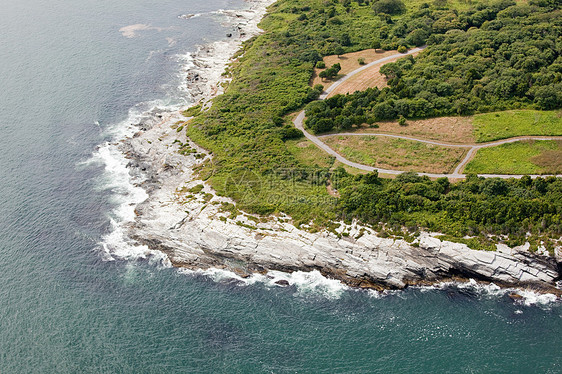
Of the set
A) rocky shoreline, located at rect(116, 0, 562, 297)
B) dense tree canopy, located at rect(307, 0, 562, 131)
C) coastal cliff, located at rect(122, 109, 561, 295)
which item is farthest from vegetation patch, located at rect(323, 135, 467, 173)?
rocky shoreline, located at rect(116, 0, 562, 297)

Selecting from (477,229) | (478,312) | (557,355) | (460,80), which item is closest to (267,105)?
(460,80)

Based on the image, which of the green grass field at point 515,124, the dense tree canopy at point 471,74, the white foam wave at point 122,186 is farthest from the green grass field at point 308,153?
the white foam wave at point 122,186

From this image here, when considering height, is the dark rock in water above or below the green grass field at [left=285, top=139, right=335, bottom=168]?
below

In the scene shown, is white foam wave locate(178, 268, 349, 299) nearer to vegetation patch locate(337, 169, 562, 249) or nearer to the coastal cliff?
the coastal cliff

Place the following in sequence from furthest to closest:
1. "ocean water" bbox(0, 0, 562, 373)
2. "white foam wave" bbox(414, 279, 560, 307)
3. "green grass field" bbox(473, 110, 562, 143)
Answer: "green grass field" bbox(473, 110, 562, 143), "white foam wave" bbox(414, 279, 560, 307), "ocean water" bbox(0, 0, 562, 373)

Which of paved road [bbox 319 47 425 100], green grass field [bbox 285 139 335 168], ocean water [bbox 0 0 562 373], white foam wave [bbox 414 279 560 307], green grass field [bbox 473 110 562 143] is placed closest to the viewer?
ocean water [bbox 0 0 562 373]

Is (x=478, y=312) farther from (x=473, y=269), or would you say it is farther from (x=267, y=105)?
(x=267, y=105)

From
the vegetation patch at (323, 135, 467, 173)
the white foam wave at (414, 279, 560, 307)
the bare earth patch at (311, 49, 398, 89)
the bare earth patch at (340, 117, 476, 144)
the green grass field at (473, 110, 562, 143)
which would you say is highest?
the bare earth patch at (311, 49, 398, 89)
